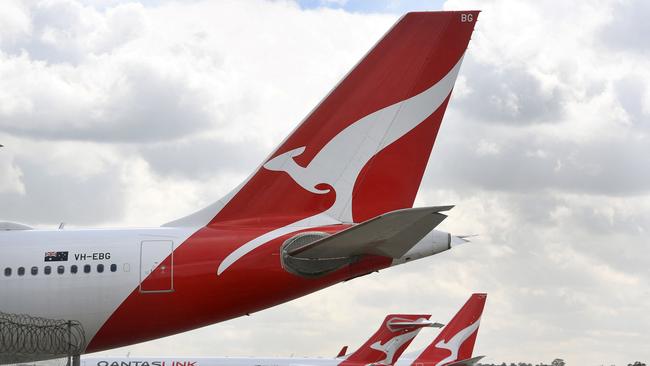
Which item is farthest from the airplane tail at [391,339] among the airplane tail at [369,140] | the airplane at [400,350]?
the airplane tail at [369,140]

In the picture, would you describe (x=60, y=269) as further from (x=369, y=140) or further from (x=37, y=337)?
(x=369, y=140)

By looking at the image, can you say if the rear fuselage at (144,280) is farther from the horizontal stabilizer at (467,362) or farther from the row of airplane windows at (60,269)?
the horizontal stabilizer at (467,362)

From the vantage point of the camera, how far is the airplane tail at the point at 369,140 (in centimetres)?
2245

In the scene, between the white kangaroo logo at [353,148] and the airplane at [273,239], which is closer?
the airplane at [273,239]

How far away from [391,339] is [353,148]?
117 ft

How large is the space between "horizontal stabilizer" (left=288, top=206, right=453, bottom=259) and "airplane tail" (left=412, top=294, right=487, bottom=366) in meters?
40.5

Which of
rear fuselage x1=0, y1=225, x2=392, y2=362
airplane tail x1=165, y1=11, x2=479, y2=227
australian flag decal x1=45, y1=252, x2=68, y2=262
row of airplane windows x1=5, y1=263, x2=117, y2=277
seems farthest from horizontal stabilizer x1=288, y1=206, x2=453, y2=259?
australian flag decal x1=45, y1=252, x2=68, y2=262

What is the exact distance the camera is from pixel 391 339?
5697 cm

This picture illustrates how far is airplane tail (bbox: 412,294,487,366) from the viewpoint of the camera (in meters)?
60.2

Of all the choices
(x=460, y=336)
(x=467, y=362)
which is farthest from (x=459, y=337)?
(x=467, y=362)

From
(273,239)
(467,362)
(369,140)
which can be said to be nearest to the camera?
(273,239)

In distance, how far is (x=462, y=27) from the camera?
75.4ft

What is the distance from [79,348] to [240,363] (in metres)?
44.1

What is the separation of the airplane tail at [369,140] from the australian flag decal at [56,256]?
92.7 inches
